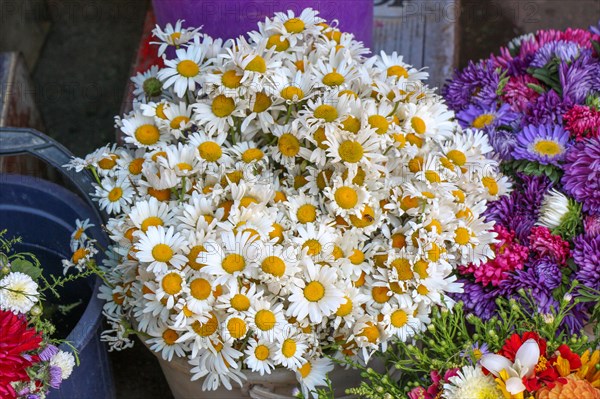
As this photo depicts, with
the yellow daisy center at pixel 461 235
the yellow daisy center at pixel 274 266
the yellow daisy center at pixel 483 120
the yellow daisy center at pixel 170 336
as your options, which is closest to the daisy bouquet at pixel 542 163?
the yellow daisy center at pixel 483 120

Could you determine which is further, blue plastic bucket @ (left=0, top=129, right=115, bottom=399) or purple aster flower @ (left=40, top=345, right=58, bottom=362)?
blue plastic bucket @ (left=0, top=129, right=115, bottom=399)

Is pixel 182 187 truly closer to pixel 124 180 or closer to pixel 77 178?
pixel 124 180

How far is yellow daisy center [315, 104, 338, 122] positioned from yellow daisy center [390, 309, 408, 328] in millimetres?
287

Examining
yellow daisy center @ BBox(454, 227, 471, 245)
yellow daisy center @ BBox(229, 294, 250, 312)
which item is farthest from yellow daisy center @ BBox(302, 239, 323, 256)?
yellow daisy center @ BBox(454, 227, 471, 245)

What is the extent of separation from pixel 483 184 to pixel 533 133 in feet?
0.58

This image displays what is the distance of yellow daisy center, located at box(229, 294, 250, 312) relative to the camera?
1016mm

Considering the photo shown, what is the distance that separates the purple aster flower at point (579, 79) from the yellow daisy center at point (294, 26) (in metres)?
0.49

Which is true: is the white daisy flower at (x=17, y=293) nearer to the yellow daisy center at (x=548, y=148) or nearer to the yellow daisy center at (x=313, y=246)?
the yellow daisy center at (x=313, y=246)

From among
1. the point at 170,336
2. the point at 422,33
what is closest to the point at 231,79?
the point at 170,336

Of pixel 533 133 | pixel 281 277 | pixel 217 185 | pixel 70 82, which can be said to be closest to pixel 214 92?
pixel 217 185

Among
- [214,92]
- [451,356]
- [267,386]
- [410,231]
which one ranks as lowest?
[267,386]

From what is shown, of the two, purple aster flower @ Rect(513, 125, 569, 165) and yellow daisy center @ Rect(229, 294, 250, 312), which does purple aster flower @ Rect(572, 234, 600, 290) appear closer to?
purple aster flower @ Rect(513, 125, 569, 165)

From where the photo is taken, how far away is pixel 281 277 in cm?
101

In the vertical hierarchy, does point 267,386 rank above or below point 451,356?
below
